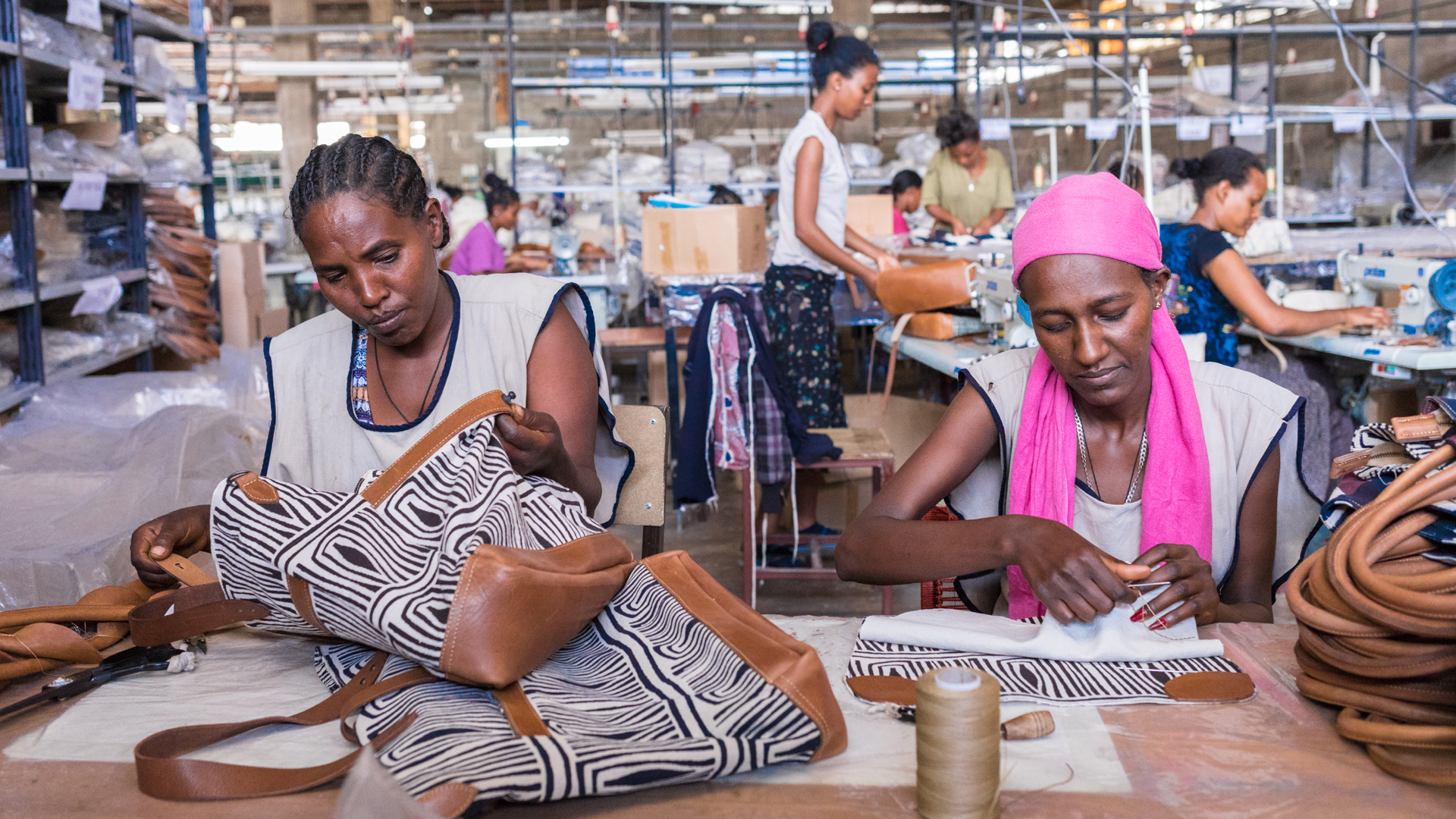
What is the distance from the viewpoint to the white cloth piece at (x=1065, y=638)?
1.24 m

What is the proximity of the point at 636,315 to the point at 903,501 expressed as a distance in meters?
5.37

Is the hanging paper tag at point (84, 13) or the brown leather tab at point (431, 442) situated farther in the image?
the hanging paper tag at point (84, 13)

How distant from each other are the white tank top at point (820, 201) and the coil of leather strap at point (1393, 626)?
2.97 m

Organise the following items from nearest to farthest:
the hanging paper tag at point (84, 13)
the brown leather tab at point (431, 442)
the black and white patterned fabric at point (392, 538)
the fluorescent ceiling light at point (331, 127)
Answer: the black and white patterned fabric at point (392, 538), the brown leather tab at point (431, 442), the hanging paper tag at point (84, 13), the fluorescent ceiling light at point (331, 127)

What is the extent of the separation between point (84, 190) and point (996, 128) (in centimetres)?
501

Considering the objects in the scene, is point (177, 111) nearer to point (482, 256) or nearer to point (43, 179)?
point (43, 179)

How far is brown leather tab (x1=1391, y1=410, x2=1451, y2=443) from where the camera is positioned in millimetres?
1107

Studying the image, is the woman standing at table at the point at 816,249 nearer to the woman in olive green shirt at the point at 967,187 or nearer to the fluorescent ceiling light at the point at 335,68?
the woman in olive green shirt at the point at 967,187

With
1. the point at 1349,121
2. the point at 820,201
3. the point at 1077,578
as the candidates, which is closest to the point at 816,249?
the point at 820,201

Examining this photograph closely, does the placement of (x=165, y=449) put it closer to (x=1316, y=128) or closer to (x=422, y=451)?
(x=422, y=451)

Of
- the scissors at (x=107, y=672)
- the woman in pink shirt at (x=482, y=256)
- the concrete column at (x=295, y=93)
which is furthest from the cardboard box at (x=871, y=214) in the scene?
the concrete column at (x=295, y=93)

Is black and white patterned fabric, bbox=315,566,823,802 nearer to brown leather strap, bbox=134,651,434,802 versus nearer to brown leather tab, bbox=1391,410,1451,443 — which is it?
brown leather strap, bbox=134,651,434,802

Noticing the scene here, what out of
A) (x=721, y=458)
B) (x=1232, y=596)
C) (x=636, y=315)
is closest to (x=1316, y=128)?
(x=636, y=315)

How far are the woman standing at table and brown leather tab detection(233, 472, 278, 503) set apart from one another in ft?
9.20
